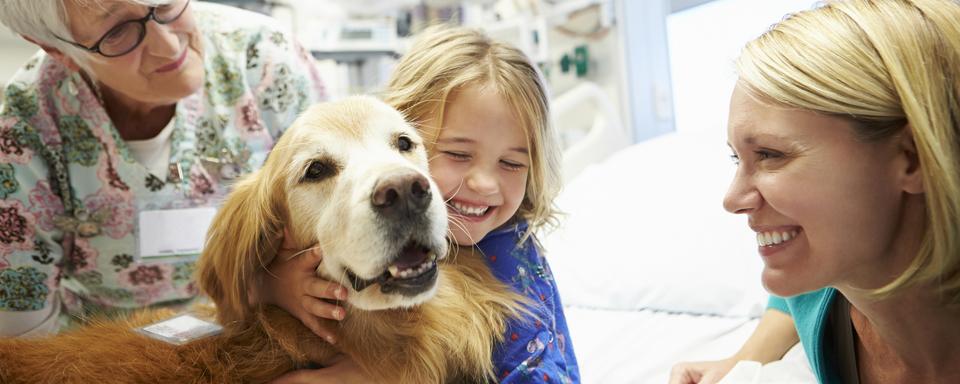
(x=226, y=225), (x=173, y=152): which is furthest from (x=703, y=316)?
(x=173, y=152)

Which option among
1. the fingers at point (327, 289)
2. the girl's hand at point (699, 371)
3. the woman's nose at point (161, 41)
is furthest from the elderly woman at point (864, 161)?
the woman's nose at point (161, 41)

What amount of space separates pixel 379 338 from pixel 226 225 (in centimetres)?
32

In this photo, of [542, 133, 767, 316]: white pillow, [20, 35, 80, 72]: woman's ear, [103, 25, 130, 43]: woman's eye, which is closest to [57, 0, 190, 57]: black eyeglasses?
[103, 25, 130, 43]: woman's eye

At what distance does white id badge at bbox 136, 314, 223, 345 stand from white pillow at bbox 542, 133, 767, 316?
0.89m

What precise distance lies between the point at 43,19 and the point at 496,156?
925 mm

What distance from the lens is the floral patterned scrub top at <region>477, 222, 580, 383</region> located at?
1169 mm

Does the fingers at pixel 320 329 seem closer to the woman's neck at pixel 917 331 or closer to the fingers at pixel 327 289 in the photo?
the fingers at pixel 327 289

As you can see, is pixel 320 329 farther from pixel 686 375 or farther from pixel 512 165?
pixel 686 375

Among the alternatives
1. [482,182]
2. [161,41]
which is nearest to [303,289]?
[482,182]

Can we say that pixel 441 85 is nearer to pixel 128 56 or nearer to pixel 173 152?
pixel 128 56

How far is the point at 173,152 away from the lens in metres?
1.64

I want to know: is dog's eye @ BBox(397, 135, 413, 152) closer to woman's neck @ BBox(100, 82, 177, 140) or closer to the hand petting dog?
the hand petting dog

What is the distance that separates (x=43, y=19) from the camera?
129 cm

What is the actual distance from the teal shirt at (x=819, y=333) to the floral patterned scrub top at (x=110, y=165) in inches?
51.8
